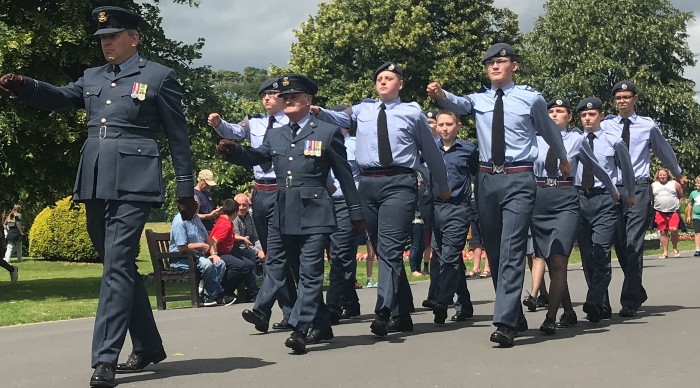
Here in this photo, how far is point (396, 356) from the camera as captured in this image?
834cm

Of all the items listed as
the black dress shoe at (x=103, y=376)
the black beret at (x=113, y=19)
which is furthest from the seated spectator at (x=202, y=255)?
the black dress shoe at (x=103, y=376)

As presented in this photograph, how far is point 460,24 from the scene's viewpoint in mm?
49781

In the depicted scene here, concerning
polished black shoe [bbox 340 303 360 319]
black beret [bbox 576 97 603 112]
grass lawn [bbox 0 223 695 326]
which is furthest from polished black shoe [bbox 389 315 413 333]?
grass lawn [bbox 0 223 695 326]

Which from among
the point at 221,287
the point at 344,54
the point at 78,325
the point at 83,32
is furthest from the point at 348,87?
the point at 78,325

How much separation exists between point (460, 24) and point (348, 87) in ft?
18.2

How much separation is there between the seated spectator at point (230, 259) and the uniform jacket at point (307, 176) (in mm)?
5753

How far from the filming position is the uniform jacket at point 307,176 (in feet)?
29.4

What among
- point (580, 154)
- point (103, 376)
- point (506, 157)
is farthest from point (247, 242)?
point (103, 376)

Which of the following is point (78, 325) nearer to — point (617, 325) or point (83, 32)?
point (617, 325)

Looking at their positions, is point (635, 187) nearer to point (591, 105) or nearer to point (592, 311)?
point (591, 105)

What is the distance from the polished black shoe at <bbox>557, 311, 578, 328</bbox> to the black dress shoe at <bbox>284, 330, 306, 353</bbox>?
2847mm

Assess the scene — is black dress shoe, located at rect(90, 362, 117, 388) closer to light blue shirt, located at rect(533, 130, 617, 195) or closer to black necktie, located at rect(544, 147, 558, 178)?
black necktie, located at rect(544, 147, 558, 178)

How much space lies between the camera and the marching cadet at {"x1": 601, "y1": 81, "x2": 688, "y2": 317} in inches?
453

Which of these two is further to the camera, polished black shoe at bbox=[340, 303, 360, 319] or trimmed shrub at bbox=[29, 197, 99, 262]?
trimmed shrub at bbox=[29, 197, 99, 262]
